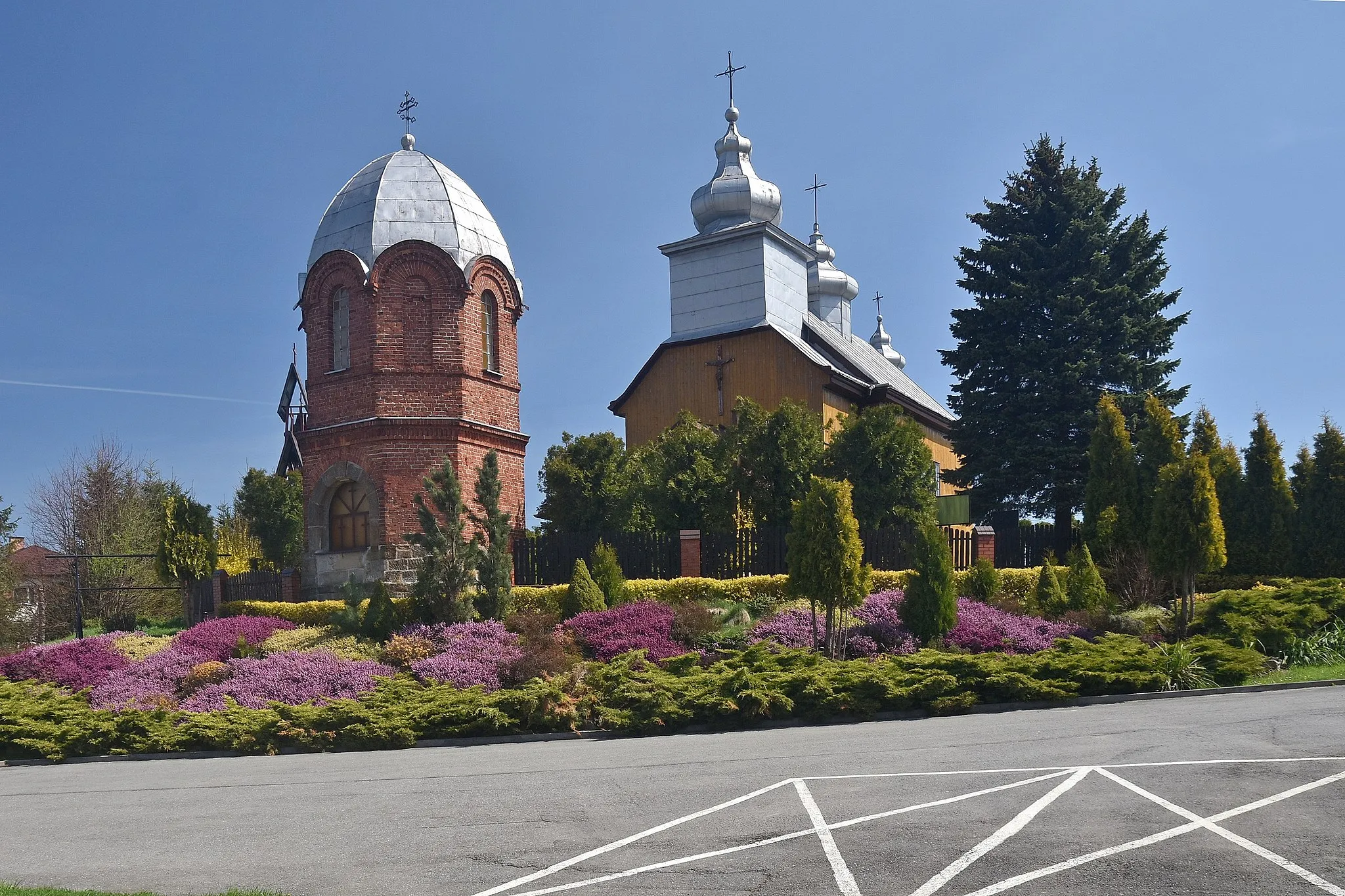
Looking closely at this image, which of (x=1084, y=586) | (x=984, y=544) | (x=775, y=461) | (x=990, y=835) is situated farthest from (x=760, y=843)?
(x=775, y=461)

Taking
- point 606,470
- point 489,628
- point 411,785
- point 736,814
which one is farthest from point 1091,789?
point 606,470

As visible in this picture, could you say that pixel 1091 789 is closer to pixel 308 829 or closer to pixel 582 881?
pixel 582 881

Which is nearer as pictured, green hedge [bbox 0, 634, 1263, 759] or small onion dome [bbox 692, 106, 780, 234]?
green hedge [bbox 0, 634, 1263, 759]

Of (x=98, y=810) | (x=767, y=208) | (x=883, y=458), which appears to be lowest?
(x=98, y=810)

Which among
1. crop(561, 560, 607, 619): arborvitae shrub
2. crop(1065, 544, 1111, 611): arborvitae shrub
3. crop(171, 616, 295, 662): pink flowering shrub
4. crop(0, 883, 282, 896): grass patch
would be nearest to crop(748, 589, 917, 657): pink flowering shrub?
crop(1065, 544, 1111, 611): arborvitae shrub

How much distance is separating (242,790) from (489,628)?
7.08m

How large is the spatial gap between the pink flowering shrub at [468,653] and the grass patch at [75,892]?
7.03 meters

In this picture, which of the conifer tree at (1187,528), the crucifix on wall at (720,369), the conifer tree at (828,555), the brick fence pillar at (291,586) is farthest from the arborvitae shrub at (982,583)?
the brick fence pillar at (291,586)

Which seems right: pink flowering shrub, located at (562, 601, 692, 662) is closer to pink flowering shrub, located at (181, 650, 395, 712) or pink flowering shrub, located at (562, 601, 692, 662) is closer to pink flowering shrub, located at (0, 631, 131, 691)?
pink flowering shrub, located at (181, 650, 395, 712)

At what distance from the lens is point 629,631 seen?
15.8 meters

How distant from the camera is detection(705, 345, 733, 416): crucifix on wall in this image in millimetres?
30641

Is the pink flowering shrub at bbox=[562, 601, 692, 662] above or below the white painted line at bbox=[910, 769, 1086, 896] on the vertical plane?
above

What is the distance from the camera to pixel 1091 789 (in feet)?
23.5

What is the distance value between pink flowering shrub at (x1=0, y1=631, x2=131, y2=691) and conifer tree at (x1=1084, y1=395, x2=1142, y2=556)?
18.2 m
